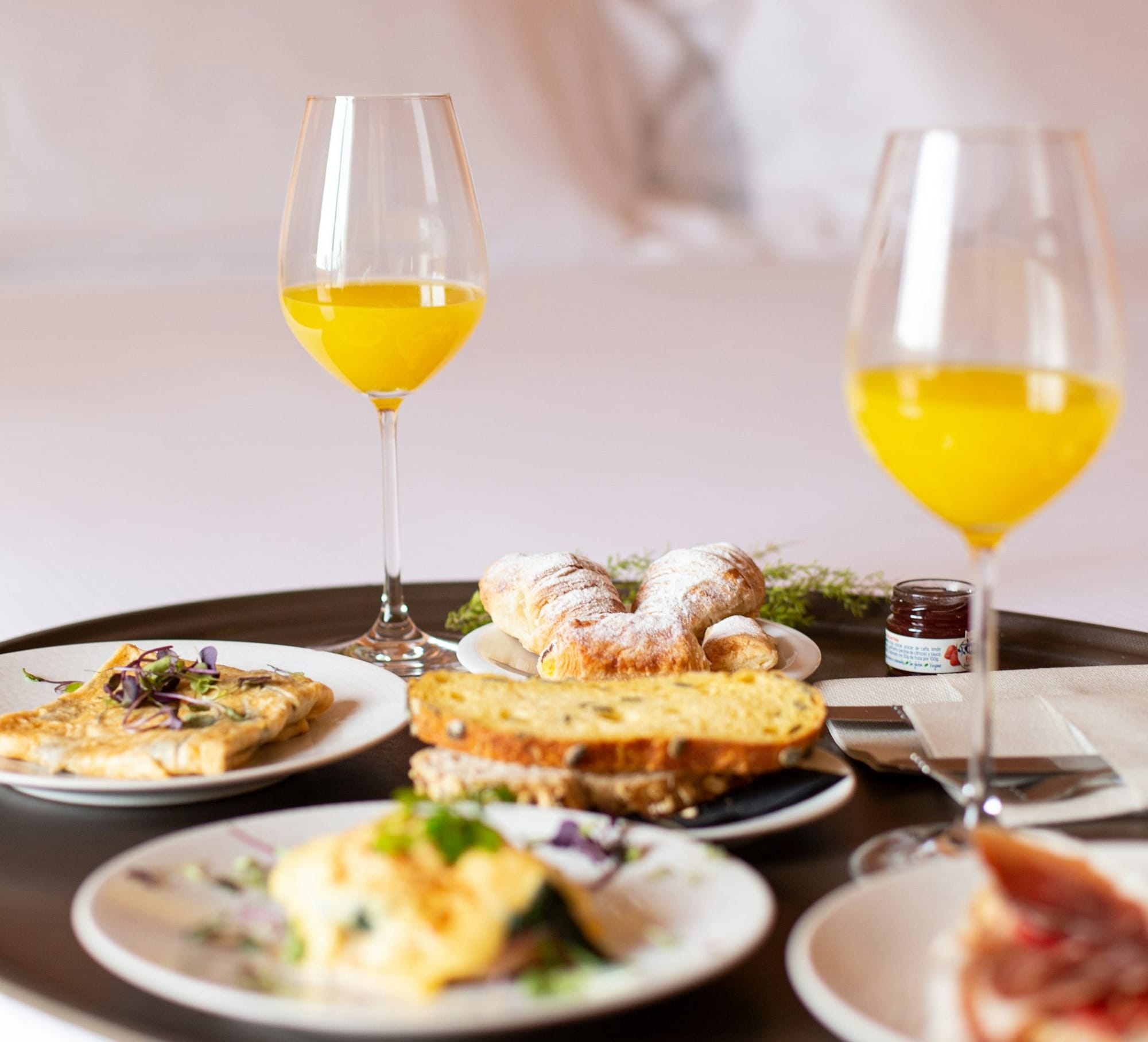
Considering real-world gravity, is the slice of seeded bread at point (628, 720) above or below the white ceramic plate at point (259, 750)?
above

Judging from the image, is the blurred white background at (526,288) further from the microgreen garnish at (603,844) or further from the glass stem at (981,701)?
the microgreen garnish at (603,844)

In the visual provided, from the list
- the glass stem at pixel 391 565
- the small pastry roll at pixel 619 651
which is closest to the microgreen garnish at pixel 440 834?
the small pastry roll at pixel 619 651

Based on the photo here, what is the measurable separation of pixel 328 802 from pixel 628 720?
10.0 inches

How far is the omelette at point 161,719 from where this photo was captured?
1.18 meters

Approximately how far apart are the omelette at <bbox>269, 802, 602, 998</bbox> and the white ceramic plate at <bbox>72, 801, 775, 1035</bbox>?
0.05ft

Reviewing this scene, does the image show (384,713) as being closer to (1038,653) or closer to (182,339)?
(1038,653)

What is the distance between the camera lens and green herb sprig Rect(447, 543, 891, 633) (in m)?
1.79

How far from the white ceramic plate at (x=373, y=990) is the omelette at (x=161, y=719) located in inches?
7.6

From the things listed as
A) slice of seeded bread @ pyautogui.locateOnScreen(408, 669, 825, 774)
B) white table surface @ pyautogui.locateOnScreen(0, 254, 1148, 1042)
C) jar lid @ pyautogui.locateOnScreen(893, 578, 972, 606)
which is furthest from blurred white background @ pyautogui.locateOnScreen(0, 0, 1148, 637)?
slice of seeded bread @ pyautogui.locateOnScreen(408, 669, 825, 774)

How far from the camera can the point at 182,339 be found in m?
4.06

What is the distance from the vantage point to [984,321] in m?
1.02

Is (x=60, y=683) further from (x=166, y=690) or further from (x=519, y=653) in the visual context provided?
(x=519, y=653)

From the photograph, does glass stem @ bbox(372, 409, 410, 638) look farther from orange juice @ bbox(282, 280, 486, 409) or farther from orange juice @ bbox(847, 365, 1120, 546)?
orange juice @ bbox(847, 365, 1120, 546)

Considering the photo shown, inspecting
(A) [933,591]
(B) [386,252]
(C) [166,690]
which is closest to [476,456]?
(B) [386,252]
